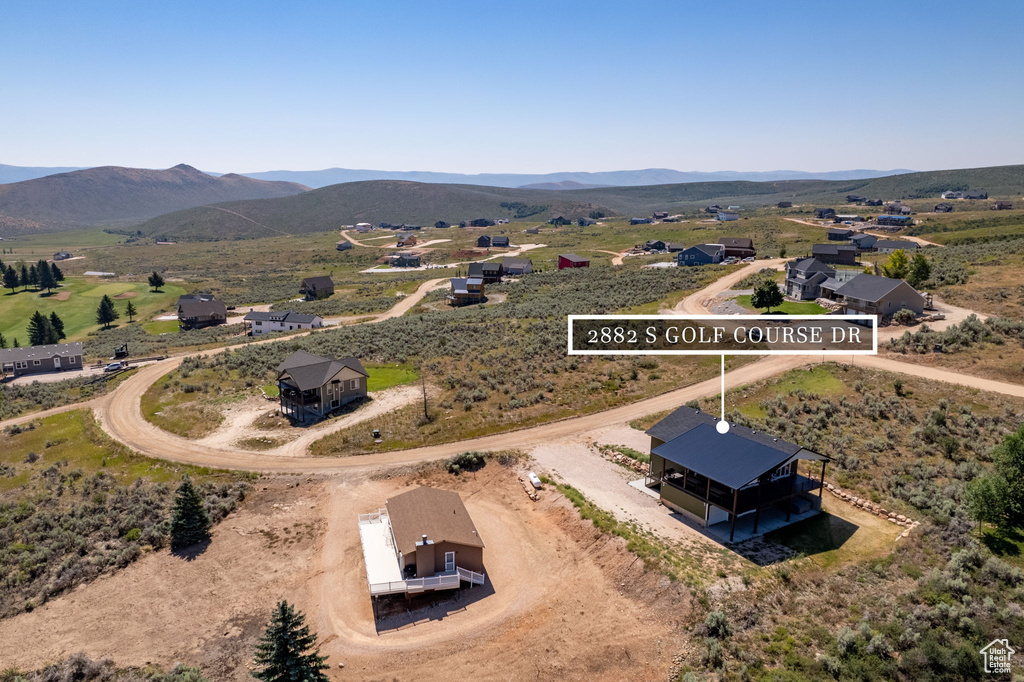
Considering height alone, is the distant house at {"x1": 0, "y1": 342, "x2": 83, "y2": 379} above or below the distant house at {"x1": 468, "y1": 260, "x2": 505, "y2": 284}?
below

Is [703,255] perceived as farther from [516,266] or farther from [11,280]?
[11,280]

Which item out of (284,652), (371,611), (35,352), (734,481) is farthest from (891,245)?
(35,352)

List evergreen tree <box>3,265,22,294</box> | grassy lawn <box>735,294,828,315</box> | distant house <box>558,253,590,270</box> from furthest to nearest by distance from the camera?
evergreen tree <box>3,265,22,294</box>, distant house <box>558,253,590,270</box>, grassy lawn <box>735,294,828,315</box>

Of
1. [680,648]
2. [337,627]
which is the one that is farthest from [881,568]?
[337,627]

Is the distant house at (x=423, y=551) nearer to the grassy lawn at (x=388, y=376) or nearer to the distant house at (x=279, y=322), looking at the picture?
the grassy lawn at (x=388, y=376)

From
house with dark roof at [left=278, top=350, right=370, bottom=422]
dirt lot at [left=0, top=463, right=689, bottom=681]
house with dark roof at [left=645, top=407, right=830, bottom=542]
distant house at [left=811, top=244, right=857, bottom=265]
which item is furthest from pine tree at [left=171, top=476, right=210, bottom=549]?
distant house at [left=811, top=244, right=857, bottom=265]

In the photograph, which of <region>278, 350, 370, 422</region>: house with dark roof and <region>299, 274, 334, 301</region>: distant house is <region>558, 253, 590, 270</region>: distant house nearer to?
<region>299, 274, 334, 301</region>: distant house
